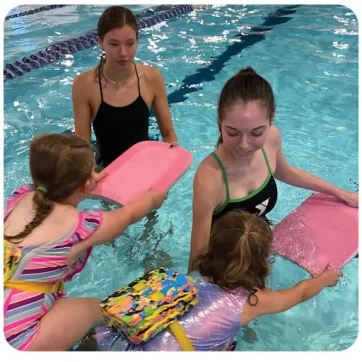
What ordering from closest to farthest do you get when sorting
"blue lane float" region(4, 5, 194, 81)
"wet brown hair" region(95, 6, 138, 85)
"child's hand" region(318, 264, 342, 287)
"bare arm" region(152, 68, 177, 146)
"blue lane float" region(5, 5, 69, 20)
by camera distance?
"child's hand" region(318, 264, 342, 287) → "wet brown hair" region(95, 6, 138, 85) → "bare arm" region(152, 68, 177, 146) → "blue lane float" region(4, 5, 194, 81) → "blue lane float" region(5, 5, 69, 20)

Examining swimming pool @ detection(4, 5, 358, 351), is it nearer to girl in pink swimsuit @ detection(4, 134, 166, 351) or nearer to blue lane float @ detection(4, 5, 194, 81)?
blue lane float @ detection(4, 5, 194, 81)

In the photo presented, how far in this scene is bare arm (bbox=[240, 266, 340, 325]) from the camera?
80.3 inches

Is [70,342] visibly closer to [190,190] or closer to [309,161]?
[190,190]

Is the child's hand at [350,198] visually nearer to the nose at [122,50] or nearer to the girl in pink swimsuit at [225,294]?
the girl in pink swimsuit at [225,294]

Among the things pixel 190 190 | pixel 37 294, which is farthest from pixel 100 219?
pixel 190 190

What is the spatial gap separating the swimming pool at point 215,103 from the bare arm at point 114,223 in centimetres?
93

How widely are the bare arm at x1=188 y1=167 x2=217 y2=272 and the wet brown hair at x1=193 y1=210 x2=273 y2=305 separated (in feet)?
0.38

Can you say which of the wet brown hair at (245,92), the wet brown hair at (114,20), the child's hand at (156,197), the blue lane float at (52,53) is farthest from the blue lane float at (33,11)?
the wet brown hair at (245,92)

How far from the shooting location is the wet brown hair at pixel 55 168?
1971mm

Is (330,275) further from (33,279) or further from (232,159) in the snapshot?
(33,279)

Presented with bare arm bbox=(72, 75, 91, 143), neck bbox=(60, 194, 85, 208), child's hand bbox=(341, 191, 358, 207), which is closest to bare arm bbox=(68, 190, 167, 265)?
neck bbox=(60, 194, 85, 208)

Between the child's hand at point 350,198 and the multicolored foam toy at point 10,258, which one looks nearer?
the multicolored foam toy at point 10,258

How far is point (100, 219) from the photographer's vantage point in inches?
80.7

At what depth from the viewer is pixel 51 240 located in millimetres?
1878
